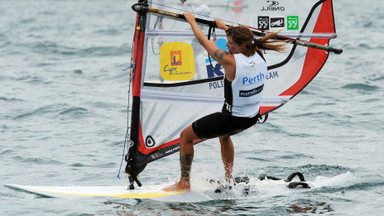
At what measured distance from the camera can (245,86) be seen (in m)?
5.82

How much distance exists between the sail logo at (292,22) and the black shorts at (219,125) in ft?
3.90

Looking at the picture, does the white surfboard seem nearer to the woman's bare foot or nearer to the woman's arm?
the woman's bare foot

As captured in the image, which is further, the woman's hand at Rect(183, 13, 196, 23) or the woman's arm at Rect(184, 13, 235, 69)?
the woman's hand at Rect(183, 13, 196, 23)

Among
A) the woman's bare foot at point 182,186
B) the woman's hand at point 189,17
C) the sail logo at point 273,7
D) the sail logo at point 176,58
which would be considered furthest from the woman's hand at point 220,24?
the woman's bare foot at point 182,186

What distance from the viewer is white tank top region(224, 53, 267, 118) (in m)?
5.75

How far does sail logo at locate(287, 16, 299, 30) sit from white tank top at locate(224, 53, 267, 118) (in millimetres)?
837

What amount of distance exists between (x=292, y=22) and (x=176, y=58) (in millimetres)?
1239

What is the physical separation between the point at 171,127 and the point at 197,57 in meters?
0.74

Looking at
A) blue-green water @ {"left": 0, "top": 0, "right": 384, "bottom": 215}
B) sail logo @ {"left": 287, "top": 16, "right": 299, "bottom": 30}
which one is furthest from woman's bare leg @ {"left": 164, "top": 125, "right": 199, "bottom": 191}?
sail logo @ {"left": 287, "top": 16, "right": 299, "bottom": 30}

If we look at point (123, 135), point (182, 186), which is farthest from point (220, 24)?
point (123, 135)

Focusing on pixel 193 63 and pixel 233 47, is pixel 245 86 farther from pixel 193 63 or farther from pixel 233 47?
pixel 193 63

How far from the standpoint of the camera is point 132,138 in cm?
644

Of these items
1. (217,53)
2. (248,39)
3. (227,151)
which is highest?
(248,39)

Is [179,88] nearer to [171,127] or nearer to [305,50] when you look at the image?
[171,127]
